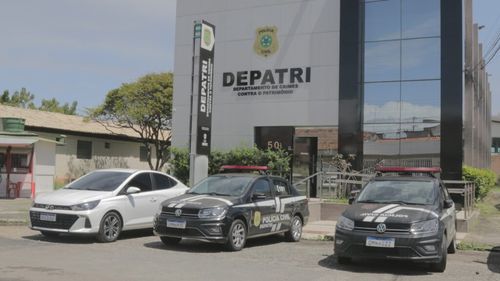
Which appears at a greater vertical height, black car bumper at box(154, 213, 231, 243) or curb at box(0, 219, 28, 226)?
black car bumper at box(154, 213, 231, 243)

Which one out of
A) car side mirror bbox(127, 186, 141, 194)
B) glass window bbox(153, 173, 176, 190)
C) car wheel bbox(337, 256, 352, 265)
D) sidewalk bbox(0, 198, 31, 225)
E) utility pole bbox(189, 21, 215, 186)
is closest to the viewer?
car wheel bbox(337, 256, 352, 265)

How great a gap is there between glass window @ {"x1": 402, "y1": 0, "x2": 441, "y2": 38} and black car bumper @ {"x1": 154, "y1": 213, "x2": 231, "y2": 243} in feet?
42.2

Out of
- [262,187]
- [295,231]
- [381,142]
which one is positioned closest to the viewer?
[262,187]

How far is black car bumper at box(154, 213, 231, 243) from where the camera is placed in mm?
11148

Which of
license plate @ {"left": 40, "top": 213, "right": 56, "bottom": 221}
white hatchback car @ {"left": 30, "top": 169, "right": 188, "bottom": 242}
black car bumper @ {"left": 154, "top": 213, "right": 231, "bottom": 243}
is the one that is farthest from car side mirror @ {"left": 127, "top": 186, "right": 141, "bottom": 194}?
black car bumper @ {"left": 154, "top": 213, "right": 231, "bottom": 243}

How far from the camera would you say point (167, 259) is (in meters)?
10.4

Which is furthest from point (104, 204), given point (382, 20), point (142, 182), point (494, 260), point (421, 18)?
point (421, 18)

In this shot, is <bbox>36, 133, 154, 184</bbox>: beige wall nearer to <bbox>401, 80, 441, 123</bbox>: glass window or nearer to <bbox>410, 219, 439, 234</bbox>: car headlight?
<bbox>401, 80, 441, 123</bbox>: glass window

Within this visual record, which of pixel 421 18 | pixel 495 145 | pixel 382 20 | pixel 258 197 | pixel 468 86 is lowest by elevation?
pixel 258 197

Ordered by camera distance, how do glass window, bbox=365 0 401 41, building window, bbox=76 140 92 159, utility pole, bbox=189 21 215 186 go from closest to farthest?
utility pole, bbox=189 21 215 186
glass window, bbox=365 0 401 41
building window, bbox=76 140 92 159

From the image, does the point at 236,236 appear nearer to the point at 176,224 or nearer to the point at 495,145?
the point at 176,224

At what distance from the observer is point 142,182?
541 inches

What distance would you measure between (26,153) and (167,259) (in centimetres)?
1767

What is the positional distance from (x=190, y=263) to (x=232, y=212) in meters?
1.76
